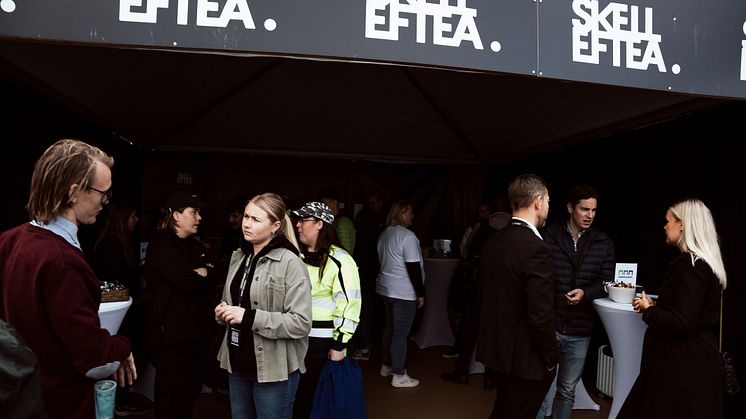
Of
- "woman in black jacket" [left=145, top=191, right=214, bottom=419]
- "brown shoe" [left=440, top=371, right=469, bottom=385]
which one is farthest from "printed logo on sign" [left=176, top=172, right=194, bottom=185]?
"brown shoe" [left=440, top=371, right=469, bottom=385]

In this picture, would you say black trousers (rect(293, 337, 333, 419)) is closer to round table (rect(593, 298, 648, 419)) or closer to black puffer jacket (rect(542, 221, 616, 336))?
black puffer jacket (rect(542, 221, 616, 336))

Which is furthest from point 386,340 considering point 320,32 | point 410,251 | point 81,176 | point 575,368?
point 81,176

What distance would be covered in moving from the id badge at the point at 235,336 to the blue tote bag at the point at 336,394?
22.7 inches

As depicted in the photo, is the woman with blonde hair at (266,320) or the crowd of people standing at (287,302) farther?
the woman with blonde hair at (266,320)

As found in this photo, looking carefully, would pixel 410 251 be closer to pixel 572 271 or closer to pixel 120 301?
pixel 572 271

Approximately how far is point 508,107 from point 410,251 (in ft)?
5.96

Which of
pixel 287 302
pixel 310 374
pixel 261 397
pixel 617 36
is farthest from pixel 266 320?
pixel 617 36

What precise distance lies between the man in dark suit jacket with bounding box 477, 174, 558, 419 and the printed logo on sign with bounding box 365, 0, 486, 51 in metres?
0.77

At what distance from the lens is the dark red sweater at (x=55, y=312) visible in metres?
1.26

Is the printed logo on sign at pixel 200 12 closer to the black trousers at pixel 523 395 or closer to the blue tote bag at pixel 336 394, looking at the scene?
the blue tote bag at pixel 336 394

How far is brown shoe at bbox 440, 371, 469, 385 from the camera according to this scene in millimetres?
4234

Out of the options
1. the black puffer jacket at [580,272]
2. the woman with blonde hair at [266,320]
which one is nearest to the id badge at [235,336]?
the woman with blonde hair at [266,320]

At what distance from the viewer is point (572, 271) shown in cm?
288

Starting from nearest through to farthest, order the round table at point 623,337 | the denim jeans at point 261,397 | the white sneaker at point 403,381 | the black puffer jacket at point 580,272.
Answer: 1. the denim jeans at point 261,397
2. the round table at point 623,337
3. the black puffer jacket at point 580,272
4. the white sneaker at point 403,381
